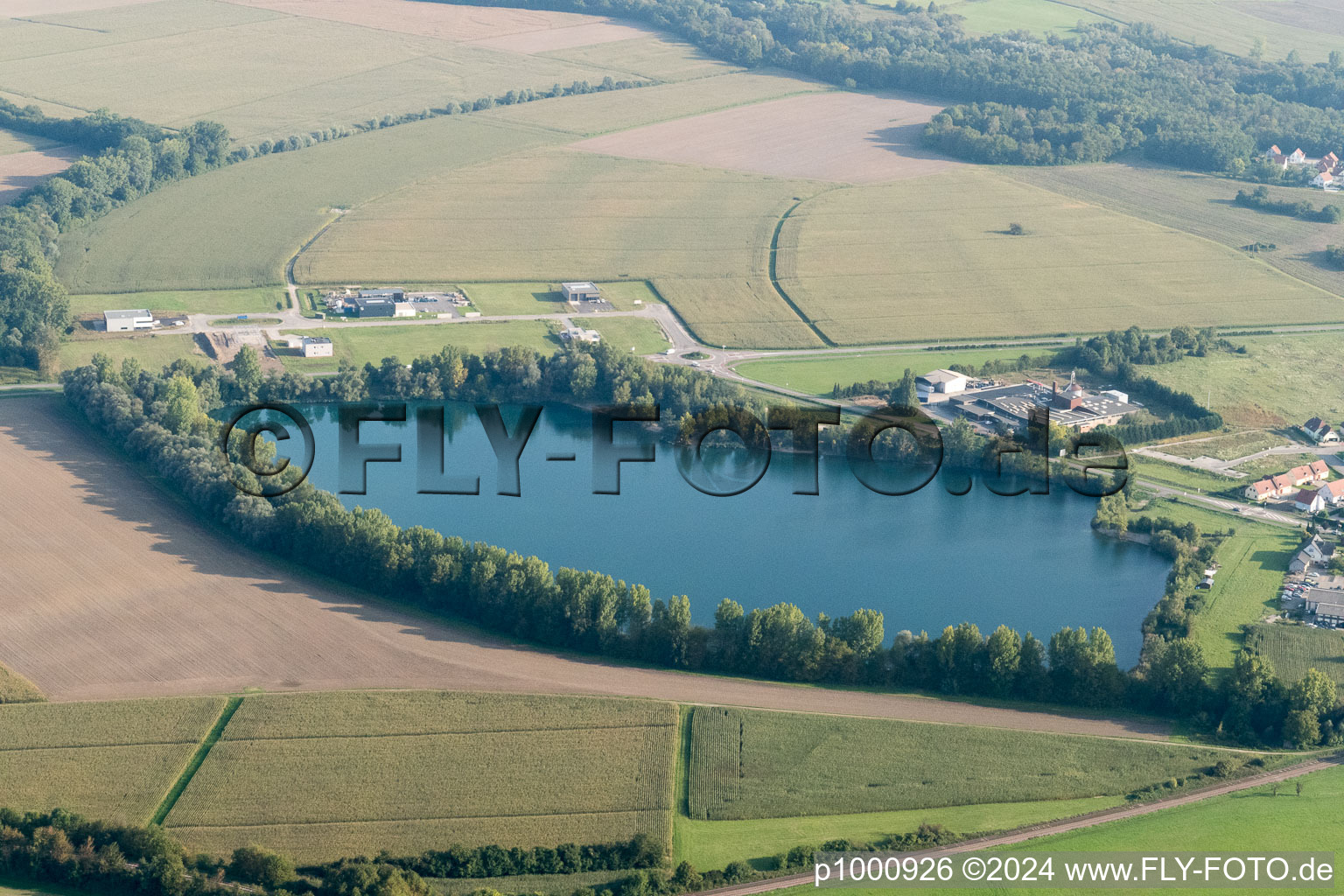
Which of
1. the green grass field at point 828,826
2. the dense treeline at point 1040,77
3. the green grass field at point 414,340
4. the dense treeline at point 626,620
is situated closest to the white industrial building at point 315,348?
the green grass field at point 414,340

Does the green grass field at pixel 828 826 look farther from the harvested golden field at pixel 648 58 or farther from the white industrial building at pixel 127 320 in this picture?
the harvested golden field at pixel 648 58

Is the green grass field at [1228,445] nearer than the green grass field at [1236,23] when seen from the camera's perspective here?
Yes

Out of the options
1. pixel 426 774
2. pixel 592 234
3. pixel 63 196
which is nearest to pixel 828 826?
pixel 426 774

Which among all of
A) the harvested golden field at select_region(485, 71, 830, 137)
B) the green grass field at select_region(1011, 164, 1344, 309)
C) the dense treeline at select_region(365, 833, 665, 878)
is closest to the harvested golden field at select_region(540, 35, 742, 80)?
the harvested golden field at select_region(485, 71, 830, 137)

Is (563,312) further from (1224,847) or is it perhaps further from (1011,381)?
(1224,847)

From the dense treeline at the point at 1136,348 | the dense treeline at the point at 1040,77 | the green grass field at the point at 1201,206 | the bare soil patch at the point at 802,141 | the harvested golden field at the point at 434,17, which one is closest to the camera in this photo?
the dense treeline at the point at 1136,348

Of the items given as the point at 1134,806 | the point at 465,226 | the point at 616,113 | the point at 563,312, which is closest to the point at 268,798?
the point at 1134,806

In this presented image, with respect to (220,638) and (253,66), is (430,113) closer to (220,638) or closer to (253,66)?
(253,66)
